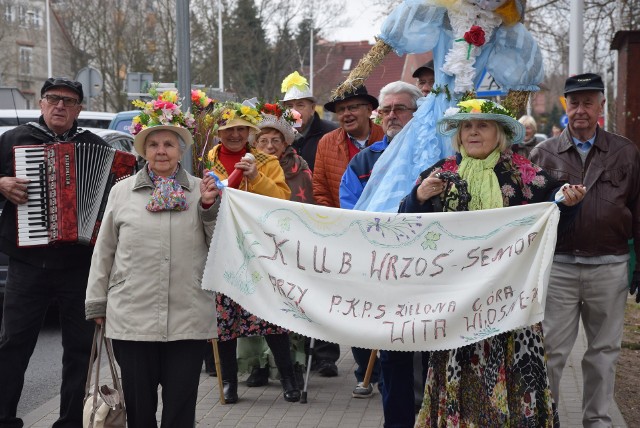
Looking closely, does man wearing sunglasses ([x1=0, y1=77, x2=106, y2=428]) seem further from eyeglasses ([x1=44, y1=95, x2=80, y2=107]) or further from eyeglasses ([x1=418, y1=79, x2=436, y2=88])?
eyeglasses ([x1=418, y1=79, x2=436, y2=88])

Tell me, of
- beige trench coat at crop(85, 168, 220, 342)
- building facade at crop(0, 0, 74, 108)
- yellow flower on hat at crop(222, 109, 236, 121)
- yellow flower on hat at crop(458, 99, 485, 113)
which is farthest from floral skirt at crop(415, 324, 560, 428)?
building facade at crop(0, 0, 74, 108)

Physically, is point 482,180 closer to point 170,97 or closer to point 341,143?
point 170,97

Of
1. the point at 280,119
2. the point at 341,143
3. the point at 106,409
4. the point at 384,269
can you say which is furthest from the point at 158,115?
the point at 341,143

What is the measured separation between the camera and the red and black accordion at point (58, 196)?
6324 mm

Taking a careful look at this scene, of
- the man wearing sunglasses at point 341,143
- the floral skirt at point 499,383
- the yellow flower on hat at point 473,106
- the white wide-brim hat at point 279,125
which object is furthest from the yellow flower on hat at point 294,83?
the floral skirt at point 499,383

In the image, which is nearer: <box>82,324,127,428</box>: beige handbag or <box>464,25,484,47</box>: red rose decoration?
<box>82,324,127,428</box>: beige handbag

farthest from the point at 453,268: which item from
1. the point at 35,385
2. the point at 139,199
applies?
the point at 35,385

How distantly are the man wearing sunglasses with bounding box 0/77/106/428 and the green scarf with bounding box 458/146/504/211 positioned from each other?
2531 millimetres

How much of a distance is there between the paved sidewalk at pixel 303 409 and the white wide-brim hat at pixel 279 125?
1995 mm

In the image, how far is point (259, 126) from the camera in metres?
7.79

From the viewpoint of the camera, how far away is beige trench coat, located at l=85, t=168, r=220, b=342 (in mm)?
5324

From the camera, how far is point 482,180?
5.46 metres

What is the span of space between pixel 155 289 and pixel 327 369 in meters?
3.45

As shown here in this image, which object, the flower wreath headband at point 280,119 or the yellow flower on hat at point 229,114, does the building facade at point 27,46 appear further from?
the yellow flower on hat at point 229,114
